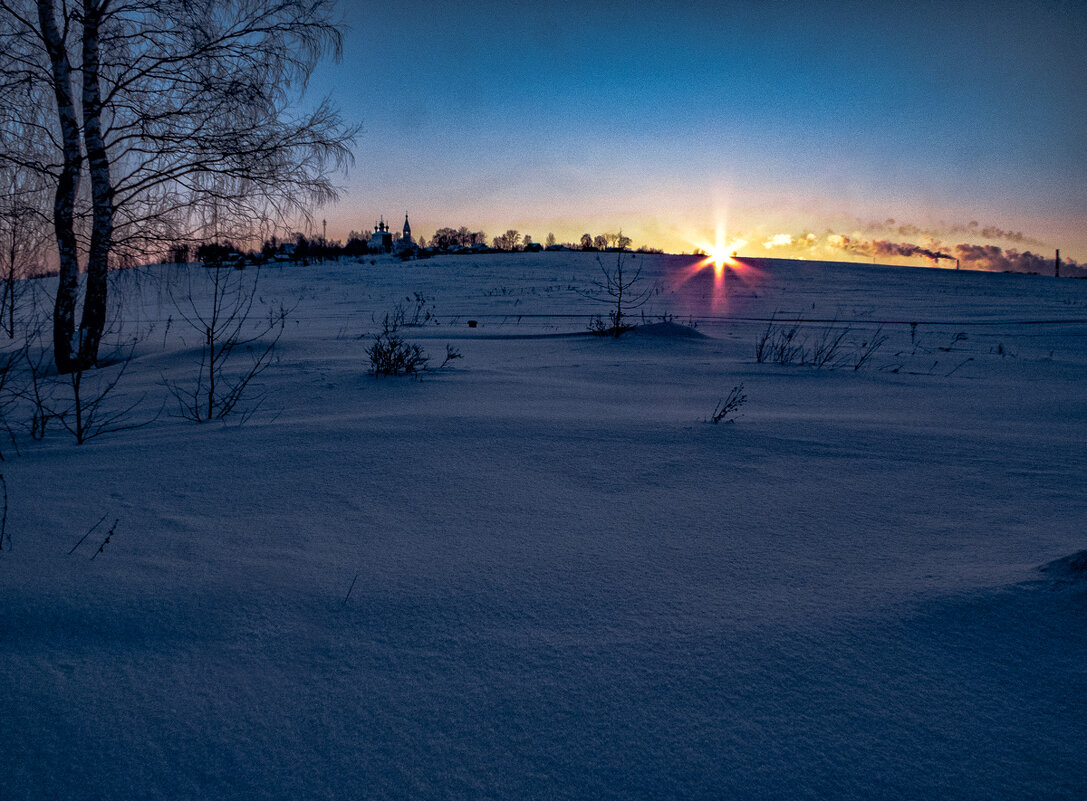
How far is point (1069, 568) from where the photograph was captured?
1.64 m

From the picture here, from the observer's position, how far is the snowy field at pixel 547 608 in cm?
114

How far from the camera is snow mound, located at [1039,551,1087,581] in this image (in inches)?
63.3

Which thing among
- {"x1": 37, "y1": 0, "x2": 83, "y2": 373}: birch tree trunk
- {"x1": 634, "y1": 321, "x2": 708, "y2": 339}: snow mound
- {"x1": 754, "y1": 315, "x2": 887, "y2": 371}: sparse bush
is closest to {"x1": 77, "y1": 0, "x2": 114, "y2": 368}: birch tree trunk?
{"x1": 37, "y1": 0, "x2": 83, "y2": 373}: birch tree trunk

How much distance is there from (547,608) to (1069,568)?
1.50 meters

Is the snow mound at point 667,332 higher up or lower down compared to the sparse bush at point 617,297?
lower down

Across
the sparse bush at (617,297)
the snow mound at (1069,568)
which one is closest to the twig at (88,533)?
the snow mound at (1069,568)

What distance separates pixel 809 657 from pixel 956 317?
17821 millimetres

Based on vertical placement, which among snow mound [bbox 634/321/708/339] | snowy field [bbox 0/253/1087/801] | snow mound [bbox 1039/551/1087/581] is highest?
snow mound [bbox 634/321/708/339]

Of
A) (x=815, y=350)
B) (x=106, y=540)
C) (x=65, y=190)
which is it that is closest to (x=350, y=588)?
(x=106, y=540)

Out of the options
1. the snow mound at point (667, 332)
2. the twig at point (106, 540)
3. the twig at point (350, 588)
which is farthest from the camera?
the snow mound at point (667, 332)

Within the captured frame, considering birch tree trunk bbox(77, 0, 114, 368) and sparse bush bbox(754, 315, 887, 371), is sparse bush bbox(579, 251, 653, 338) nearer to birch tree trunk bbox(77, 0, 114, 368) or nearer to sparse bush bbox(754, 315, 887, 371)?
sparse bush bbox(754, 315, 887, 371)

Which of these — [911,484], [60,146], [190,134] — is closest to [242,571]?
[911,484]

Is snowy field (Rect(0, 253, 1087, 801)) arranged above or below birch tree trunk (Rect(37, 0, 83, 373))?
below

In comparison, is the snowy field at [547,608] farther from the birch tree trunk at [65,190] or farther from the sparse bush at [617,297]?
the birch tree trunk at [65,190]
